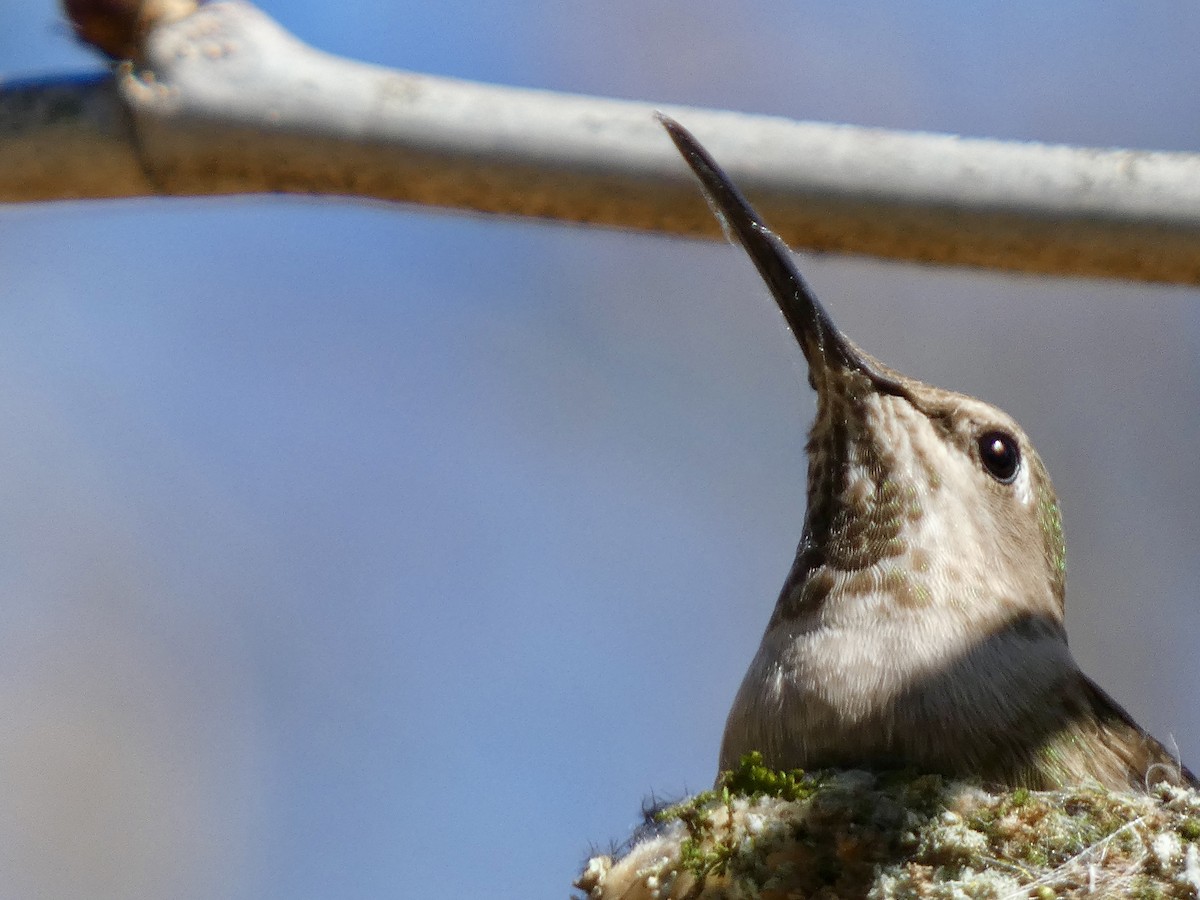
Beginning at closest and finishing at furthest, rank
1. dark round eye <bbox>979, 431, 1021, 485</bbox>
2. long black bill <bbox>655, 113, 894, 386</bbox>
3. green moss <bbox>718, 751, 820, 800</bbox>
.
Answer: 1. green moss <bbox>718, 751, 820, 800</bbox>
2. long black bill <bbox>655, 113, 894, 386</bbox>
3. dark round eye <bbox>979, 431, 1021, 485</bbox>

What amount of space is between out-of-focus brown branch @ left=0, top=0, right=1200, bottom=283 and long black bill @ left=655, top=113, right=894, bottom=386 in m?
0.04

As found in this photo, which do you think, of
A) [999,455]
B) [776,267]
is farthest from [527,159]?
[999,455]

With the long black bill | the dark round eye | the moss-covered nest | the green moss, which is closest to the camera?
the moss-covered nest

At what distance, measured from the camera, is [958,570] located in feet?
11.8

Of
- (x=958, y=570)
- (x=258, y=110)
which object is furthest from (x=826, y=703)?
(x=258, y=110)

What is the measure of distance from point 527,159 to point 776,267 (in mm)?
710

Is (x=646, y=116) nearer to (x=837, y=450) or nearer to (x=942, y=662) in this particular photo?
(x=837, y=450)

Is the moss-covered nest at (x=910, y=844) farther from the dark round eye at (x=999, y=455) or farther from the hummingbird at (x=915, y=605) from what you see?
the dark round eye at (x=999, y=455)

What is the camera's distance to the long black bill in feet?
10.2

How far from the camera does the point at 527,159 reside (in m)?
3.13

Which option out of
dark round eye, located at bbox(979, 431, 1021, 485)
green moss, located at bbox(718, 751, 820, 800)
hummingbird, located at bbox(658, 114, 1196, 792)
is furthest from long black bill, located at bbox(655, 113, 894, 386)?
green moss, located at bbox(718, 751, 820, 800)

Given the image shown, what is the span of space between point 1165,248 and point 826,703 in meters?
1.15

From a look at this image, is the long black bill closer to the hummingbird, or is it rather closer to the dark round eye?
the hummingbird

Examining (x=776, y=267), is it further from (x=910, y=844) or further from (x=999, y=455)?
(x=910, y=844)
